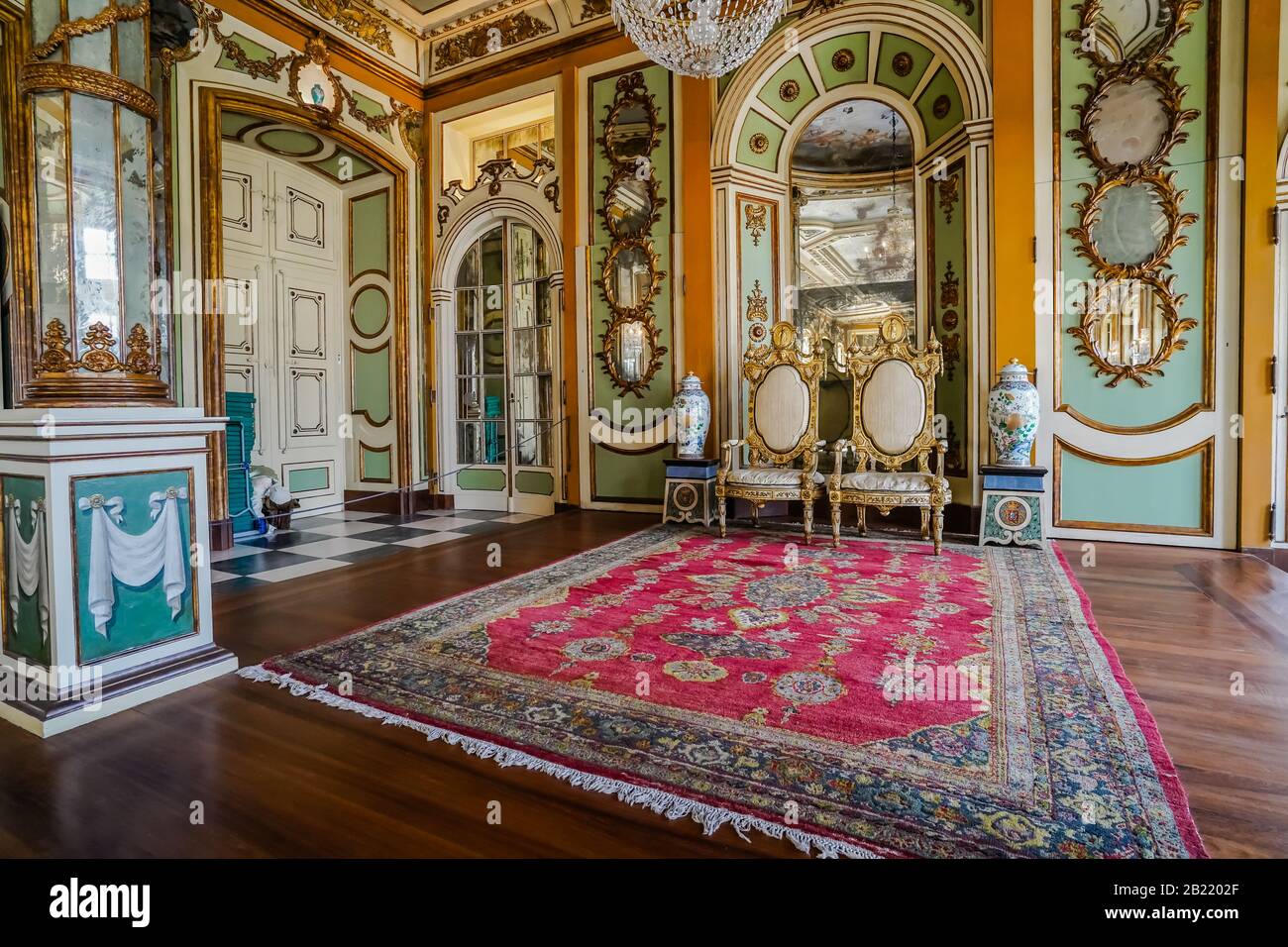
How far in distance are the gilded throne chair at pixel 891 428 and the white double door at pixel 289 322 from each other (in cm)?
504

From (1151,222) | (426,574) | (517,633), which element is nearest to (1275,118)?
(1151,222)

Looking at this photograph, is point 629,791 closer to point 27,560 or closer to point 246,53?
point 27,560

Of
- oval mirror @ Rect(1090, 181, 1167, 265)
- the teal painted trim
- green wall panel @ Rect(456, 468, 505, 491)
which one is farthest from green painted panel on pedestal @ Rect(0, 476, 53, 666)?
oval mirror @ Rect(1090, 181, 1167, 265)

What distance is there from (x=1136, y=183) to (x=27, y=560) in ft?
19.4

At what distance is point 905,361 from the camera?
4.61 meters

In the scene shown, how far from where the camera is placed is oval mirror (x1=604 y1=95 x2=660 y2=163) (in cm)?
585

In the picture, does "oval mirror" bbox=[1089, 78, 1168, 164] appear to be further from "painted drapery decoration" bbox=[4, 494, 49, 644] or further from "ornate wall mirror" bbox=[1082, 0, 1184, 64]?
"painted drapery decoration" bbox=[4, 494, 49, 644]

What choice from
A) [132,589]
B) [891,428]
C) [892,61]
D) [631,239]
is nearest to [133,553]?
[132,589]

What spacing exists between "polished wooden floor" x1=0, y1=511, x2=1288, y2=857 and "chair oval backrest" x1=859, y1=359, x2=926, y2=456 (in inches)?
83.6

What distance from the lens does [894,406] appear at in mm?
4617

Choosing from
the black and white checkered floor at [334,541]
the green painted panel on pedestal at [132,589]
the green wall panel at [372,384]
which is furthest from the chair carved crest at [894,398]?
the green wall panel at [372,384]

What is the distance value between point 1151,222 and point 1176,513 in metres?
1.86
